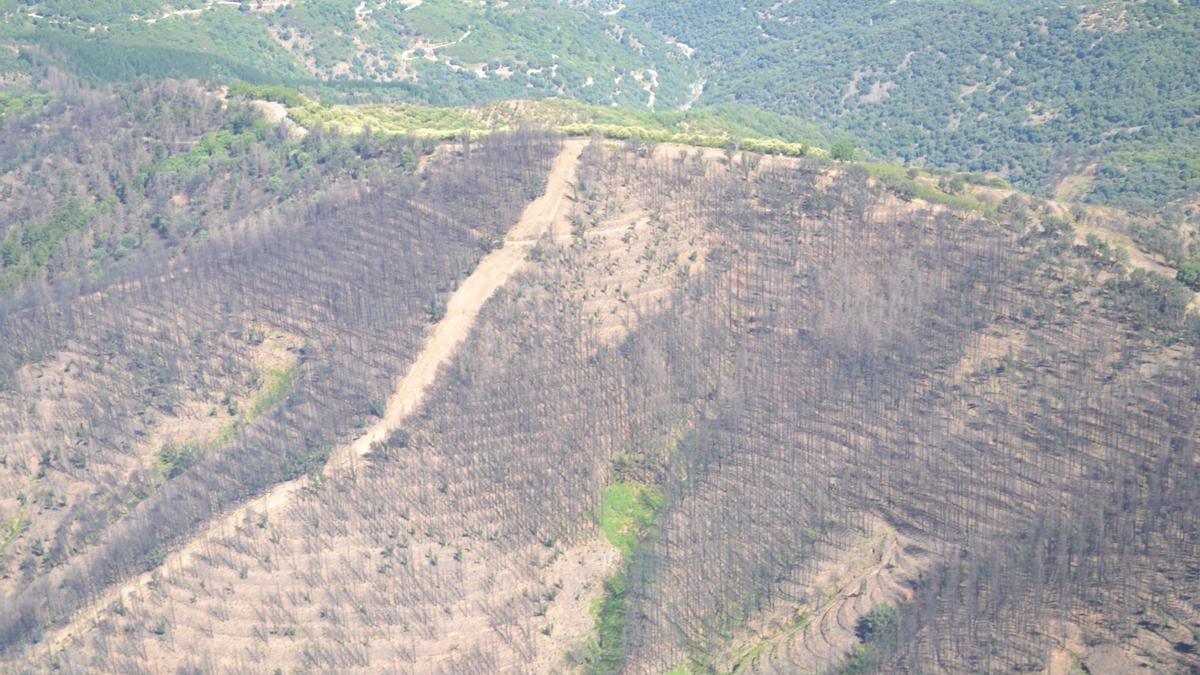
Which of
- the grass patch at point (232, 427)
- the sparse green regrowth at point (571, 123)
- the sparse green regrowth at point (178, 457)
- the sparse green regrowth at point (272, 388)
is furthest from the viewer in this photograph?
the sparse green regrowth at point (571, 123)

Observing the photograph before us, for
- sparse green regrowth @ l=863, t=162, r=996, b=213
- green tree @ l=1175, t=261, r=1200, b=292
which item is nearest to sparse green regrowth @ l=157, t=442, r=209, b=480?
sparse green regrowth @ l=863, t=162, r=996, b=213

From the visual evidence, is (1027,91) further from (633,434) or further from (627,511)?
(627,511)

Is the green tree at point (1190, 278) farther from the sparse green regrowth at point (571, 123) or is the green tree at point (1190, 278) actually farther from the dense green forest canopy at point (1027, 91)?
the dense green forest canopy at point (1027, 91)

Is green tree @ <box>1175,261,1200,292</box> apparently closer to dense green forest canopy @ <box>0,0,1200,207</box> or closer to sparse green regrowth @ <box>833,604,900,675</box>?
sparse green regrowth @ <box>833,604,900,675</box>

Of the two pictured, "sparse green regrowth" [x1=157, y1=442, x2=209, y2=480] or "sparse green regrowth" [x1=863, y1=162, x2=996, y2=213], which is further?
"sparse green regrowth" [x1=863, y1=162, x2=996, y2=213]

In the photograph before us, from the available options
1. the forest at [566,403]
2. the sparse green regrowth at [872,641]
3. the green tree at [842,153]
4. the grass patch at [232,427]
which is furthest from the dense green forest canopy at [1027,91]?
the grass patch at [232,427]

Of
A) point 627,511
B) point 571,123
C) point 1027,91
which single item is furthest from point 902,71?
point 627,511
